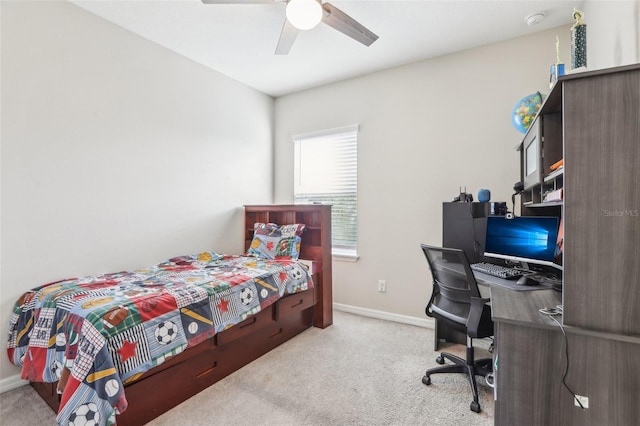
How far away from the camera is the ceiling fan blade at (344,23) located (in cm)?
196

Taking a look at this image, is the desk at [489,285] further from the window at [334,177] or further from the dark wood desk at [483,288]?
the window at [334,177]

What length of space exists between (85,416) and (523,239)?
2.73m

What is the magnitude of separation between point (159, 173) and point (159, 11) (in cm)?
136

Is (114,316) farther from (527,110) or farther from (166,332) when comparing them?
(527,110)

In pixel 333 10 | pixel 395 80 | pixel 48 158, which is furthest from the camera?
pixel 395 80

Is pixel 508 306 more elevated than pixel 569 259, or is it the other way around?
pixel 569 259

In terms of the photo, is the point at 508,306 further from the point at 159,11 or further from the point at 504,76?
the point at 159,11

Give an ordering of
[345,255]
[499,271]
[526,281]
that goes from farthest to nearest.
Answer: [345,255]
[499,271]
[526,281]

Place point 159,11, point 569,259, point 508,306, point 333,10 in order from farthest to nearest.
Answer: point 159,11 → point 333,10 → point 508,306 → point 569,259

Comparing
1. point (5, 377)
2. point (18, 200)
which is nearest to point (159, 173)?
point (18, 200)

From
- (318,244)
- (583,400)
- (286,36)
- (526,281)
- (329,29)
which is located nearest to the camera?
(583,400)

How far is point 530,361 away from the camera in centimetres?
120

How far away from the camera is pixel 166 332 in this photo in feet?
5.95

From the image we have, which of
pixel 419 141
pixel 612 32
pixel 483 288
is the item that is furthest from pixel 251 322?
pixel 612 32
